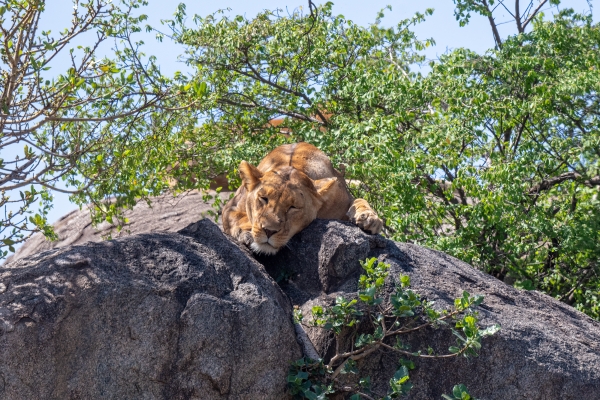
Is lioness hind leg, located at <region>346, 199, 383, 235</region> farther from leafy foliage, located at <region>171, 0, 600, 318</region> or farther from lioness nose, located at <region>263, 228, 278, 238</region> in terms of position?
leafy foliage, located at <region>171, 0, 600, 318</region>

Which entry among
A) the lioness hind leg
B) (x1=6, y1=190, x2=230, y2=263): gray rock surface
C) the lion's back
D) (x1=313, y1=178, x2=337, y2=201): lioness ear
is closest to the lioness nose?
the lioness hind leg

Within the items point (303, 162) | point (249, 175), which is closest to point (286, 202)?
point (249, 175)

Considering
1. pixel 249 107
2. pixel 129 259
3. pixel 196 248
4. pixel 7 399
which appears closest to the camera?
pixel 7 399

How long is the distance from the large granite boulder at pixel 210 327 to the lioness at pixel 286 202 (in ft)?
0.85

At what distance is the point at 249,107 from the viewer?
408 inches

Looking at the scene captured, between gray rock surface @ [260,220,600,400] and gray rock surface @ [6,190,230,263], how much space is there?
5.68 metres

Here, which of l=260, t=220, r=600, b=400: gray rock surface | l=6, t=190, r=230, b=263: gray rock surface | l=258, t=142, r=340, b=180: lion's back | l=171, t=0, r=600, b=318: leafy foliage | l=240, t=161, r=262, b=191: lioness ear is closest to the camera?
l=260, t=220, r=600, b=400: gray rock surface

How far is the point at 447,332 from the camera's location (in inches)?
199

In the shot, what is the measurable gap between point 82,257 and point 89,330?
18.7 inches

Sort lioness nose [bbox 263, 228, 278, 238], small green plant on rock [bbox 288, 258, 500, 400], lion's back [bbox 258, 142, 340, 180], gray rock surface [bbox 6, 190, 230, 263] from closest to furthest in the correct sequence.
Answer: small green plant on rock [bbox 288, 258, 500, 400], lioness nose [bbox 263, 228, 278, 238], lion's back [bbox 258, 142, 340, 180], gray rock surface [bbox 6, 190, 230, 263]

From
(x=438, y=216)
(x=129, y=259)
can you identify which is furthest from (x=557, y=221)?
(x=129, y=259)

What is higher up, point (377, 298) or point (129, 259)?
point (129, 259)

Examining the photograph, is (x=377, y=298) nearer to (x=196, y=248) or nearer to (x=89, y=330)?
(x=196, y=248)

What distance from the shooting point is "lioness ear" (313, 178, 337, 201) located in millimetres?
6453
